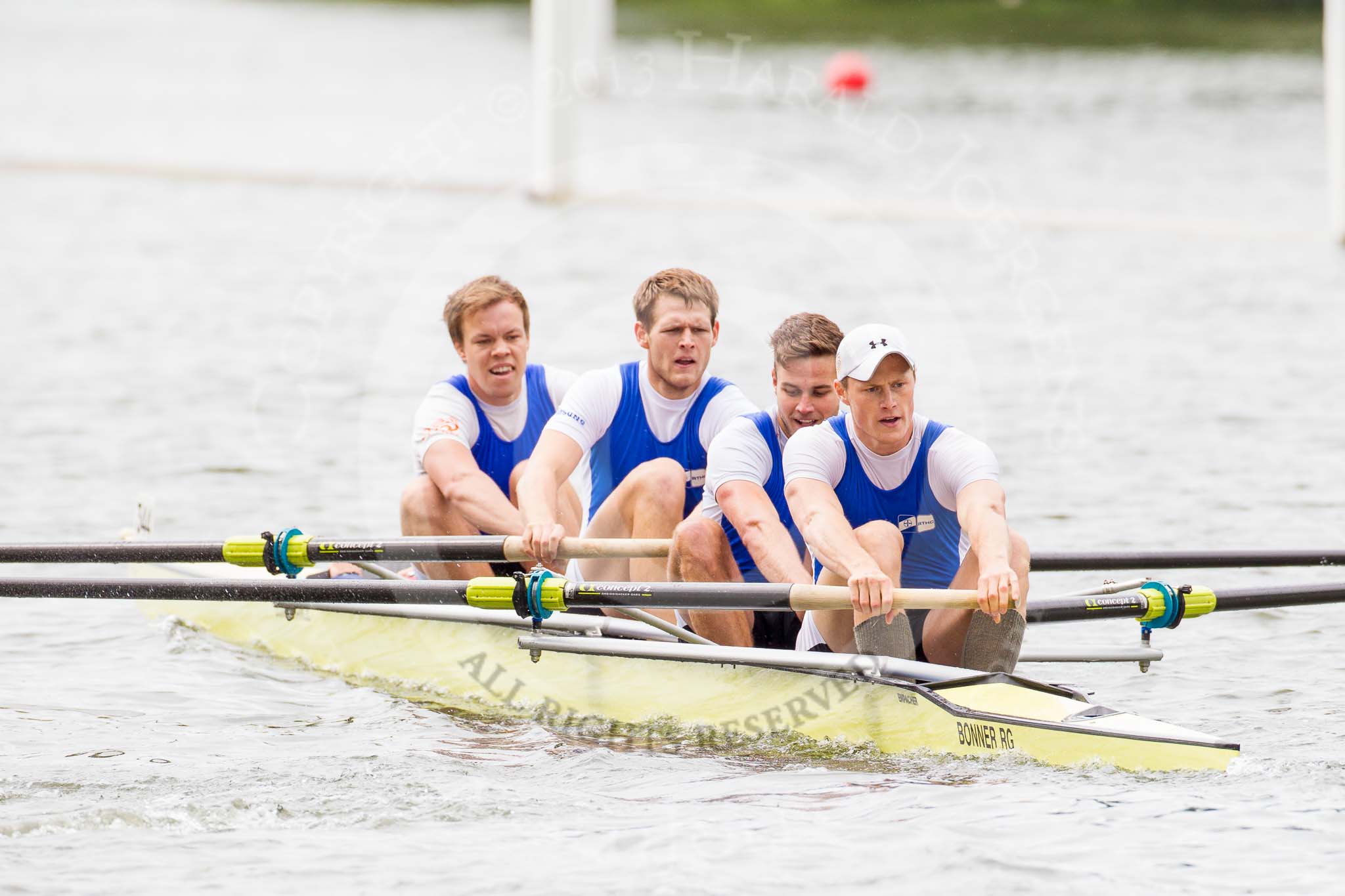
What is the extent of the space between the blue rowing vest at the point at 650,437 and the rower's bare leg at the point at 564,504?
0.28 metres

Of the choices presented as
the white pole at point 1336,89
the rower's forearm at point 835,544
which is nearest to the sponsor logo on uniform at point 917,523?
the rower's forearm at point 835,544

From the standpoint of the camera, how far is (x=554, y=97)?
20281 millimetres

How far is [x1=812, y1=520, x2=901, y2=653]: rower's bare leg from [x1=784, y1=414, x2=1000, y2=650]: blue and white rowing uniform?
0.09 m

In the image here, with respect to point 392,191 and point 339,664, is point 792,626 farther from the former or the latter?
point 392,191

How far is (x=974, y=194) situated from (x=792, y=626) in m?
19.9

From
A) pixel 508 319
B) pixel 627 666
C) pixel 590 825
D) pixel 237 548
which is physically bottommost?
pixel 590 825

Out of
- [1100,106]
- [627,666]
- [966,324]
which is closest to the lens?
[627,666]

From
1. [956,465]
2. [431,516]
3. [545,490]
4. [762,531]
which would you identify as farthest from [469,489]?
[956,465]

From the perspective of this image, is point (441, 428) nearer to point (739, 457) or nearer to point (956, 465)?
point (739, 457)

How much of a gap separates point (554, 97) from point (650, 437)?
14502 mm

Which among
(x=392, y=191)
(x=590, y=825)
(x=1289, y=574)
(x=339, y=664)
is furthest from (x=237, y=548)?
(x=392, y=191)

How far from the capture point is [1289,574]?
28.3ft

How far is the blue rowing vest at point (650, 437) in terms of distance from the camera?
253 inches

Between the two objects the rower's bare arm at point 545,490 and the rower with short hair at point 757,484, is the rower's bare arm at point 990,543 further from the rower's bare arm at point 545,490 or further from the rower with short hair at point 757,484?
the rower's bare arm at point 545,490
